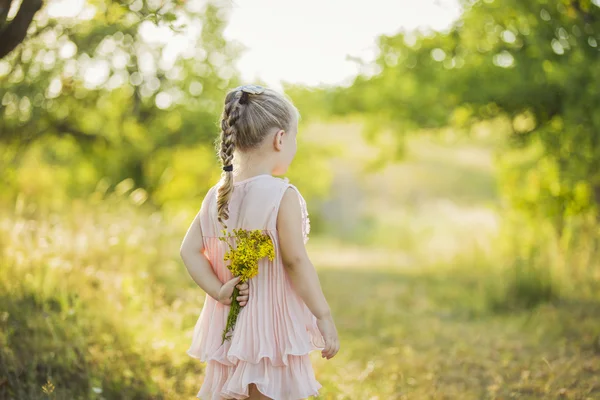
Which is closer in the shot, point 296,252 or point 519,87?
point 296,252

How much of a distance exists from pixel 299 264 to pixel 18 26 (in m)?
2.49

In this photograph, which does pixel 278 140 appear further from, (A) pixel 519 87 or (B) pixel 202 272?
(A) pixel 519 87

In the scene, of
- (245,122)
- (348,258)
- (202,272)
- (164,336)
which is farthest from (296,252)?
(348,258)

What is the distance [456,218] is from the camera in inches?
502

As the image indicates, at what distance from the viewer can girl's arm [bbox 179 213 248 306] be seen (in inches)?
106

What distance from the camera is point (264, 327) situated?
8.66ft

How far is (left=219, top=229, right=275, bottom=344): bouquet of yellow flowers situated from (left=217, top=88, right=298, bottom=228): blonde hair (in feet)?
0.43

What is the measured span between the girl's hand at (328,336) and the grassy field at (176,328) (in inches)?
50.8

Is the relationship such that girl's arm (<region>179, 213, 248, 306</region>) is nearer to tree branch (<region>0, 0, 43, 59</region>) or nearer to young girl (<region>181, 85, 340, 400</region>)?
young girl (<region>181, 85, 340, 400</region>)

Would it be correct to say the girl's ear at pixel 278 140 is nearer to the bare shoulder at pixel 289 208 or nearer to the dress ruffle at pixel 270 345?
the bare shoulder at pixel 289 208

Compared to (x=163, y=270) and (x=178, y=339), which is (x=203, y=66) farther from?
(x=178, y=339)

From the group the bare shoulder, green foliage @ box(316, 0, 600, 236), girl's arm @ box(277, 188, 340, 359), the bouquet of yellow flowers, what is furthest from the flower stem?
green foliage @ box(316, 0, 600, 236)

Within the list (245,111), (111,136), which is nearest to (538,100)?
(245,111)

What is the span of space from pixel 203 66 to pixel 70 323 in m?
6.31
